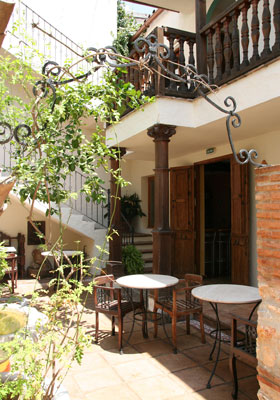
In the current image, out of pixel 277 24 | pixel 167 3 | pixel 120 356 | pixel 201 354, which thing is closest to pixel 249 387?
pixel 201 354

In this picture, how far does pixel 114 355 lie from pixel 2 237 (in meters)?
5.79

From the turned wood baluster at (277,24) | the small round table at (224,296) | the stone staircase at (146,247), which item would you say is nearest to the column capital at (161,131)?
the turned wood baluster at (277,24)

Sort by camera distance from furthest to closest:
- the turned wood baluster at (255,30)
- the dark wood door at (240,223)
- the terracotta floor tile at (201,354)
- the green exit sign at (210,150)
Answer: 1. the green exit sign at (210,150)
2. the dark wood door at (240,223)
3. the turned wood baluster at (255,30)
4. the terracotta floor tile at (201,354)

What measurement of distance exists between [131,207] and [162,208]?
15.9 feet

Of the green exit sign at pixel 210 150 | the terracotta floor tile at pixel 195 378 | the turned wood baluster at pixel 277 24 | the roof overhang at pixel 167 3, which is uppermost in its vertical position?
the roof overhang at pixel 167 3

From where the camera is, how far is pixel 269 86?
3.87 meters

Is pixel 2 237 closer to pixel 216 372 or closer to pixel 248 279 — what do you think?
pixel 248 279

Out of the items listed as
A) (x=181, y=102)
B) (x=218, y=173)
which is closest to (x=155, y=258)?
(x=181, y=102)

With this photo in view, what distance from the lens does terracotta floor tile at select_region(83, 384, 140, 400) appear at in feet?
9.81

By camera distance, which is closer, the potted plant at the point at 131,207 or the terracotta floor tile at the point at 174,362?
the terracotta floor tile at the point at 174,362

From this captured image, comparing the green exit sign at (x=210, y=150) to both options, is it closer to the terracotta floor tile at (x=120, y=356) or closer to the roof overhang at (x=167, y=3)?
the roof overhang at (x=167, y=3)

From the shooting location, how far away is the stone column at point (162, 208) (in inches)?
203

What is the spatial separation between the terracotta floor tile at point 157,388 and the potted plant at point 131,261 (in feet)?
13.9

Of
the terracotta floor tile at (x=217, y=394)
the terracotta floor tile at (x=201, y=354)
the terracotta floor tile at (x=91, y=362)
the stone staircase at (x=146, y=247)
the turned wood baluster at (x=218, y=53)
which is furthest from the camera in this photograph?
the stone staircase at (x=146, y=247)
